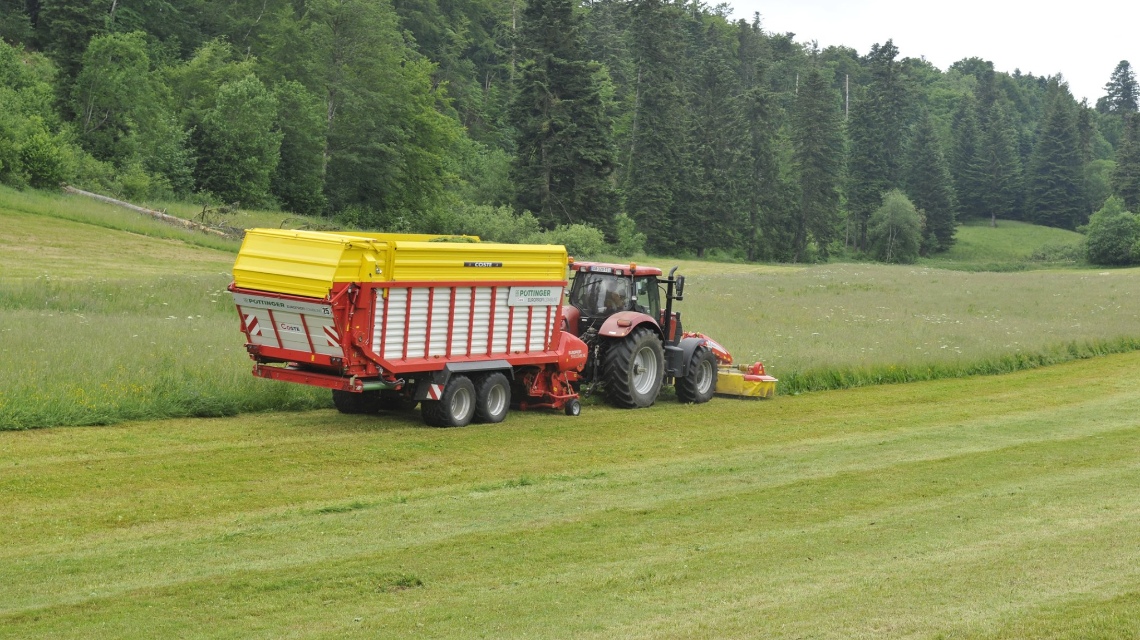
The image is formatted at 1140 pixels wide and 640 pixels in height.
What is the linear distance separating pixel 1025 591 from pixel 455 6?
116m

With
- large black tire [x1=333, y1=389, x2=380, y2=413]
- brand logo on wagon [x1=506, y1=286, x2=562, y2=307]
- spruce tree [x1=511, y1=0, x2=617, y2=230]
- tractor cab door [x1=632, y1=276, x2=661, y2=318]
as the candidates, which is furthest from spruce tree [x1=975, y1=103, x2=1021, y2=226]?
large black tire [x1=333, y1=389, x2=380, y2=413]

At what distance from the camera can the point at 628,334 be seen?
63.2 ft

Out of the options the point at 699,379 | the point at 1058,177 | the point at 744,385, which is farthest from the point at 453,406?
the point at 1058,177

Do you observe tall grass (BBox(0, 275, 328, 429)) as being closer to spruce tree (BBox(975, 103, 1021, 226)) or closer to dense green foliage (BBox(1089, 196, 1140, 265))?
dense green foliage (BBox(1089, 196, 1140, 265))

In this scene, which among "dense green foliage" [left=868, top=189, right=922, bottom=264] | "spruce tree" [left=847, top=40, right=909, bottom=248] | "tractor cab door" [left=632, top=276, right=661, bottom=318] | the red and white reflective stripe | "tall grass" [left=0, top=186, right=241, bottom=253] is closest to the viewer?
the red and white reflective stripe

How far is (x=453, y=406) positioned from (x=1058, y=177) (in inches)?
5646

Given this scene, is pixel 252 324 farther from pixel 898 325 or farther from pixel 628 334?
pixel 898 325

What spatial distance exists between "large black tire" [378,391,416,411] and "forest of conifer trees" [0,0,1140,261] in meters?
34.5

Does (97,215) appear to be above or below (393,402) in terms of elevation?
above

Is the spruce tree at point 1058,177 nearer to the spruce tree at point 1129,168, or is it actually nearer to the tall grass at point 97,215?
the spruce tree at point 1129,168

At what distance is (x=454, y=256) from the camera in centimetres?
1616

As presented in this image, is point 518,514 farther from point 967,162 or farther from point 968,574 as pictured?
point 967,162

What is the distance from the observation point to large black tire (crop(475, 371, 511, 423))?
1686cm

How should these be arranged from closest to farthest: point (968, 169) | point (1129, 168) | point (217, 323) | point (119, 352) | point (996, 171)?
point (119, 352) → point (217, 323) → point (1129, 168) → point (996, 171) → point (968, 169)
